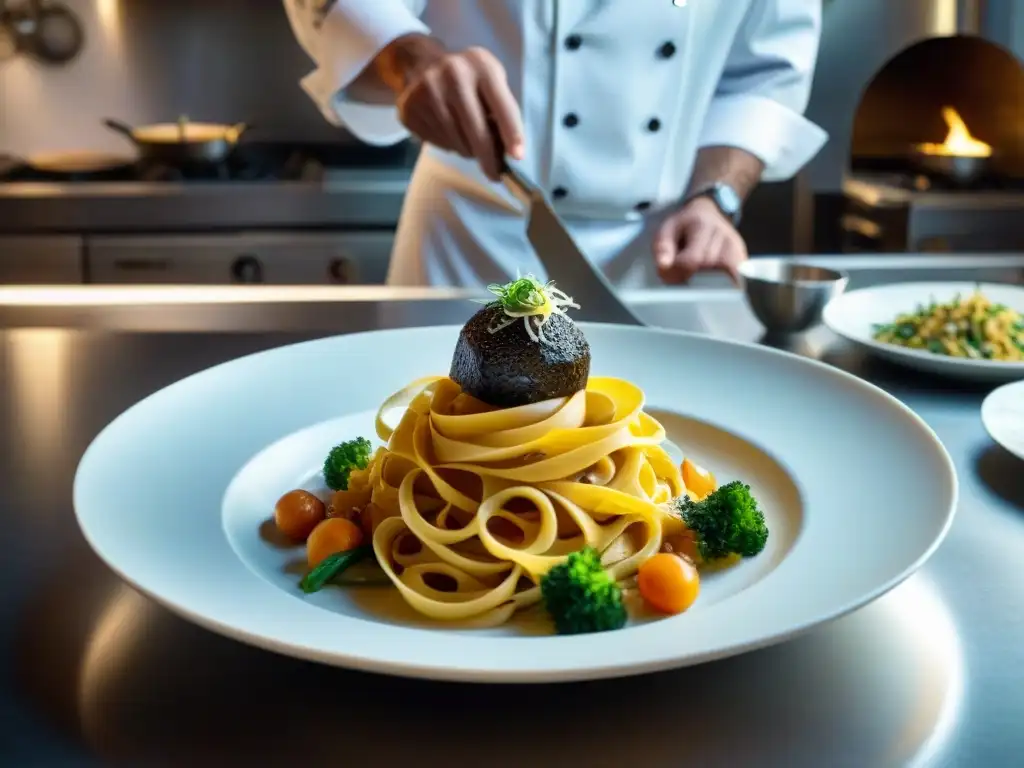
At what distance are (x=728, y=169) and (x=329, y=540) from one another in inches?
61.0

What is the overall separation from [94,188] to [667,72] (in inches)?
74.9

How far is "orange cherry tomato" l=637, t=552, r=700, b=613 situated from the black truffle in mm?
218

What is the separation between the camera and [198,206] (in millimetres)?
3244

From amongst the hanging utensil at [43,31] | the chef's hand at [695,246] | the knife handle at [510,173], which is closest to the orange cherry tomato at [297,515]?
the knife handle at [510,173]

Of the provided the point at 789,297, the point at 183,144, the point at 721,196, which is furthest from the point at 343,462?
the point at 183,144

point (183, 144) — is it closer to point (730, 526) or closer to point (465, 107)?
point (465, 107)

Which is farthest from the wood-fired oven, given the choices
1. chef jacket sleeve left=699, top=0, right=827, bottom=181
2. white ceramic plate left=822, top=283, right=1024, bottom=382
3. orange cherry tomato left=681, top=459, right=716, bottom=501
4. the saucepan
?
orange cherry tomato left=681, top=459, right=716, bottom=501

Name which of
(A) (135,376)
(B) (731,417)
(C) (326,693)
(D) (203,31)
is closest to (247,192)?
(D) (203,31)

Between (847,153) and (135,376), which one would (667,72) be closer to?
(135,376)

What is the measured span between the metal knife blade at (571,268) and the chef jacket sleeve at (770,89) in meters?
0.83

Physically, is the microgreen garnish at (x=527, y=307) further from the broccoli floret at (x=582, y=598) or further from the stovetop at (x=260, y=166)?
the stovetop at (x=260, y=166)

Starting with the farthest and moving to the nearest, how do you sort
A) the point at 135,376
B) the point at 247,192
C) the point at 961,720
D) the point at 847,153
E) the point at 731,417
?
the point at 847,153 → the point at 247,192 → the point at 135,376 → the point at 731,417 → the point at 961,720

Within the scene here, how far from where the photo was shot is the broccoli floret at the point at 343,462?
1038mm

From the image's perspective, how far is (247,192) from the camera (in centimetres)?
323
